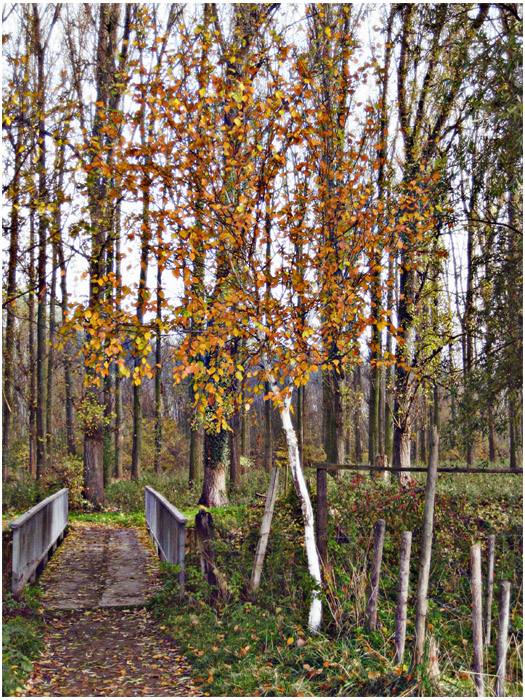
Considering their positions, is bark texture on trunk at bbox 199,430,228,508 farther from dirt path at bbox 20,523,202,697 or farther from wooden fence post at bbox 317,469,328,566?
wooden fence post at bbox 317,469,328,566

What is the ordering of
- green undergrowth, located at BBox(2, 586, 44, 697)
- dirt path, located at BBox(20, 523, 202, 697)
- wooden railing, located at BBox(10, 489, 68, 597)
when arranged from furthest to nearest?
wooden railing, located at BBox(10, 489, 68, 597), dirt path, located at BBox(20, 523, 202, 697), green undergrowth, located at BBox(2, 586, 44, 697)

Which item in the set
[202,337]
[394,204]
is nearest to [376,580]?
[202,337]

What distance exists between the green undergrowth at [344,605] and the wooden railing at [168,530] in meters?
0.29

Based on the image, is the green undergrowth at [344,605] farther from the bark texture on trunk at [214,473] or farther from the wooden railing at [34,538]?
the bark texture on trunk at [214,473]

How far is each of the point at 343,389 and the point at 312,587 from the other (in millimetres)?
8967

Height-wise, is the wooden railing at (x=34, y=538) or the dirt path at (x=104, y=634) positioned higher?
the wooden railing at (x=34, y=538)

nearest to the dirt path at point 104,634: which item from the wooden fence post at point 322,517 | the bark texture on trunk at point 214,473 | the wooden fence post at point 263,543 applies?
the wooden fence post at point 263,543

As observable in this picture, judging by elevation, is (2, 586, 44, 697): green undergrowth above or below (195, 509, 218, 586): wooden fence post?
below

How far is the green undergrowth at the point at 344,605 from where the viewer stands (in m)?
5.14

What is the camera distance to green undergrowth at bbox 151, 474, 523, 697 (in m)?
5.14

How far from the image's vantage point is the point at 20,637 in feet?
20.4

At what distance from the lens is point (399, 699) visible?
181 inches

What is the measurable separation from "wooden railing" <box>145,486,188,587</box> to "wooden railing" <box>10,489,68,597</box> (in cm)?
169

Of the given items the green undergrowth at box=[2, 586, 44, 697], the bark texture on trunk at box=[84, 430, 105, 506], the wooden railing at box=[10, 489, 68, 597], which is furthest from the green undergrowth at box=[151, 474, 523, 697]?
the bark texture on trunk at box=[84, 430, 105, 506]
